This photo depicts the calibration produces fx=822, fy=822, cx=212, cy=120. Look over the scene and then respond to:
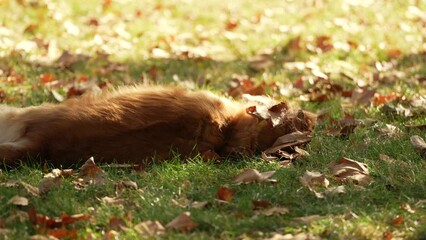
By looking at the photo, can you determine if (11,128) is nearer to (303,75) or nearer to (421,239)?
(421,239)

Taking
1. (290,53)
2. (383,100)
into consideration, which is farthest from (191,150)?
(290,53)

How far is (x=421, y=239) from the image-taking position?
3.83 metres

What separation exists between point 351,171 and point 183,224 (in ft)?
3.95

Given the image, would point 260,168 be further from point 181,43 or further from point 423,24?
point 423,24

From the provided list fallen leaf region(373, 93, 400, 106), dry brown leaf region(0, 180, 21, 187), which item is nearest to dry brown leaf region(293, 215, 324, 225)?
dry brown leaf region(0, 180, 21, 187)

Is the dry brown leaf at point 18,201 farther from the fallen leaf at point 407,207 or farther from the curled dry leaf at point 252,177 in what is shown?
the fallen leaf at point 407,207

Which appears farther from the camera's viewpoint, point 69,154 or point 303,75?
point 303,75

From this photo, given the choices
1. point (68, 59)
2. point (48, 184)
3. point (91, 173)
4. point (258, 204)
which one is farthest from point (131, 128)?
point (68, 59)

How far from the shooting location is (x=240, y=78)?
738 cm

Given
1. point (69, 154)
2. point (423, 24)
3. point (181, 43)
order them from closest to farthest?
1. point (69, 154)
2. point (181, 43)
3. point (423, 24)

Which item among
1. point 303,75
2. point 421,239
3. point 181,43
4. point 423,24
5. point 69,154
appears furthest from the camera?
point 423,24

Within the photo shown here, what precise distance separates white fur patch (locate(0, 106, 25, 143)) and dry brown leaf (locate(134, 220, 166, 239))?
1244 millimetres

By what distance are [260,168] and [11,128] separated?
1480mm

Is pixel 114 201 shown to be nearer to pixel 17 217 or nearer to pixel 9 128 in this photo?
pixel 17 217
